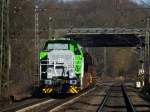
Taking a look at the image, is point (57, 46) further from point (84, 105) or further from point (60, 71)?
point (84, 105)

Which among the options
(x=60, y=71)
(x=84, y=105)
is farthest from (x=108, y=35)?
(x=84, y=105)

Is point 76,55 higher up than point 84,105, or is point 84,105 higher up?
point 76,55

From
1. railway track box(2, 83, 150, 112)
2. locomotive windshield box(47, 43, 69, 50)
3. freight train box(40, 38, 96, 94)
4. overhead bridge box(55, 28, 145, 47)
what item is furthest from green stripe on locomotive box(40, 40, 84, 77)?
overhead bridge box(55, 28, 145, 47)

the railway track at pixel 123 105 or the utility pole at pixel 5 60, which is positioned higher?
the utility pole at pixel 5 60

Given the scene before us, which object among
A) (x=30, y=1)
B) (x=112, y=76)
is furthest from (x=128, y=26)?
(x=112, y=76)

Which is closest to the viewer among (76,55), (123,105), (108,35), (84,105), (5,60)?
(84,105)

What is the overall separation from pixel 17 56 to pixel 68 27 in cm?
3563

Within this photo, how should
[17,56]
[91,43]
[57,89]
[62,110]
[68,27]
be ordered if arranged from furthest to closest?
[91,43]
[68,27]
[17,56]
[57,89]
[62,110]

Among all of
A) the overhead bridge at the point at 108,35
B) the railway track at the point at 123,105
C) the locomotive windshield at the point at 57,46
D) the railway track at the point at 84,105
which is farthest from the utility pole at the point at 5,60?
the overhead bridge at the point at 108,35

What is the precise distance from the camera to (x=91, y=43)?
11669 cm

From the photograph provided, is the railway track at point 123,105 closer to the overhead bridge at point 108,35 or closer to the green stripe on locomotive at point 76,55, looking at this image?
the green stripe on locomotive at point 76,55

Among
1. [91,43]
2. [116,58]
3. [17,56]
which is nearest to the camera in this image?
[17,56]

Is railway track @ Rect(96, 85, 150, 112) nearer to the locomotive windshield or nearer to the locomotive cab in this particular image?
the locomotive cab

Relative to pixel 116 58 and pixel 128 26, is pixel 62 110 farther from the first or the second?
pixel 116 58
